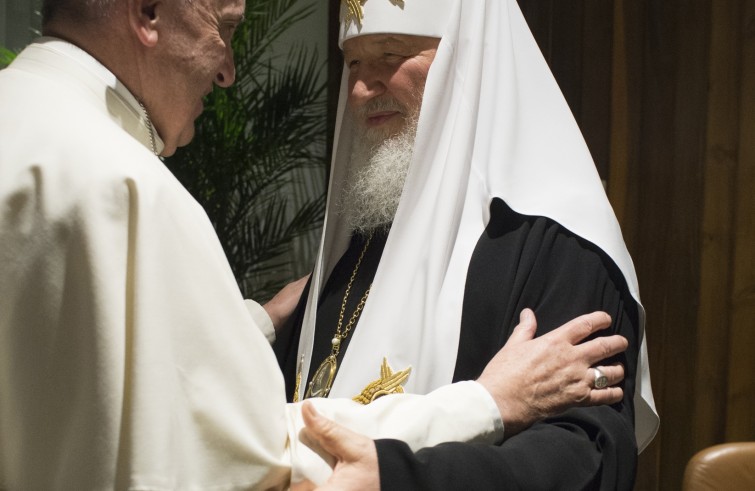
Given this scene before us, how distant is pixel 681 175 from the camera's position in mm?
4258

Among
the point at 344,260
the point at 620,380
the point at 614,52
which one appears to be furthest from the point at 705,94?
the point at 620,380

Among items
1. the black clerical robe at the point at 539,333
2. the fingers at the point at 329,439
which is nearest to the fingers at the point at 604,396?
the black clerical robe at the point at 539,333

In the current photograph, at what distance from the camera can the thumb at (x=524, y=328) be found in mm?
2174

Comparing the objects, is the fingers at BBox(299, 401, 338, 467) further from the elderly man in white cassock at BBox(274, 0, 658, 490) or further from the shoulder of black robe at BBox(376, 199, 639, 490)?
the elderly man in white cassock at BBox(274, 0, 658, 490)

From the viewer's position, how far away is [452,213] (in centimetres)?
244

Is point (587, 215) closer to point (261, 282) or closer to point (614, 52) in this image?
point (614, 52)

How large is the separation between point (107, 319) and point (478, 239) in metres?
1.10

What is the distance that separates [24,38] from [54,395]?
131 inches

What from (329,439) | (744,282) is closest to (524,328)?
(329,439)

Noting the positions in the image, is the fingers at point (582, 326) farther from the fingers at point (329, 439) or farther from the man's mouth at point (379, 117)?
the man's mouth at point (379, 117)

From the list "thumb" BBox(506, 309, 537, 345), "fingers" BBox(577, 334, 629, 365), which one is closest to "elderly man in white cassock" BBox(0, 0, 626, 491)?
"thumb" BBox(506, 309, 537, 345)

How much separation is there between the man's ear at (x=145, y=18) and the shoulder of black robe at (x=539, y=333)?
3.04 feet

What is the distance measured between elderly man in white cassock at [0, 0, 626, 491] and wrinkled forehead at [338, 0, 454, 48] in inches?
39.0

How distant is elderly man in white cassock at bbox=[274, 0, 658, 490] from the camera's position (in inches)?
88.4
